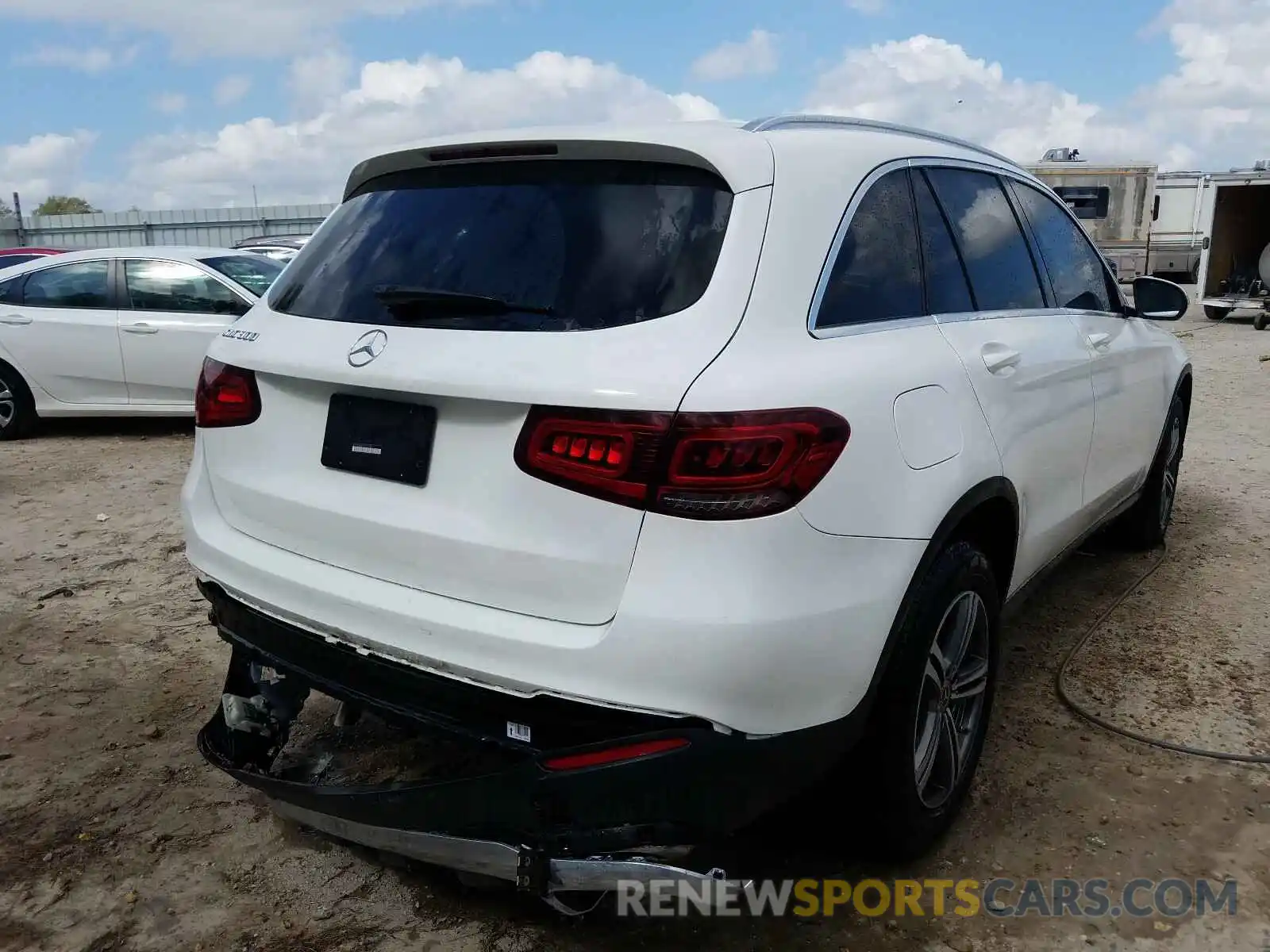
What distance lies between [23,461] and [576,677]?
7122 millimetres

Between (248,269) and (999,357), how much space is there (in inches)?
295

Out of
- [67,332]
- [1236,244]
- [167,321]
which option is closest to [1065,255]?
[167,321]

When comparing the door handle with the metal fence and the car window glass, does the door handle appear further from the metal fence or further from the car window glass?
the metal fence

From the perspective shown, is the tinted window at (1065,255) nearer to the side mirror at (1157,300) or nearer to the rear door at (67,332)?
the side mirror at (1157,300)

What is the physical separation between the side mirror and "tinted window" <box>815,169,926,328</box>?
2.15 metres

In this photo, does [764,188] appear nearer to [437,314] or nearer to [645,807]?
[437,314]

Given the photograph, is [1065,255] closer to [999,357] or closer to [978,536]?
[999,357]

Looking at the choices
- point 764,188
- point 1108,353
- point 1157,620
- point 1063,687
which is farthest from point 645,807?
point 1157,620

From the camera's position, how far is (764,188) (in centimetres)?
209

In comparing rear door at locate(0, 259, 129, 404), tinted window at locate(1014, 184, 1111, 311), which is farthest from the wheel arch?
rear door at locate(0, 259, 129, 404)

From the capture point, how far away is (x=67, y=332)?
7.98 metres

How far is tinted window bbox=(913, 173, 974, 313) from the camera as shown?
8.64ft

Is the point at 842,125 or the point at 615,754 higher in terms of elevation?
the point at 842,125

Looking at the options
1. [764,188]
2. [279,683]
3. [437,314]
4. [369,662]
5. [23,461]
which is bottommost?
[23,461]
